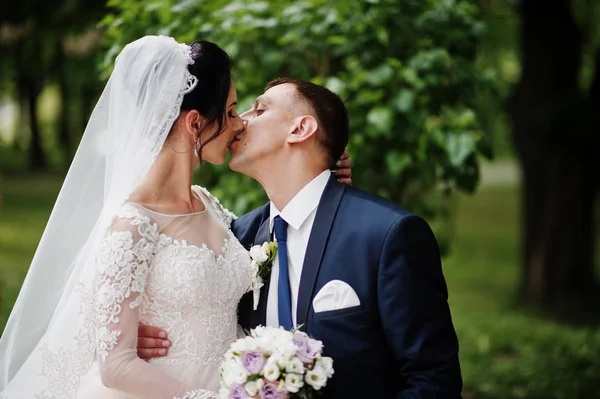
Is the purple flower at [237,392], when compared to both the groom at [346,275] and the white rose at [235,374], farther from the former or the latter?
the groom at [346,275]

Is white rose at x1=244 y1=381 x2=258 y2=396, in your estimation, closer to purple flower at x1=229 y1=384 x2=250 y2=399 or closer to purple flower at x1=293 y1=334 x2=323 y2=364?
purple flower at x1=229 y1=384 x2=250 y2=399

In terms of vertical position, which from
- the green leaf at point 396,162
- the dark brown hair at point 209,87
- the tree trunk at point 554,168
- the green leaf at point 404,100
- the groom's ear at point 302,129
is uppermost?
the dark brown hair at point 209,87

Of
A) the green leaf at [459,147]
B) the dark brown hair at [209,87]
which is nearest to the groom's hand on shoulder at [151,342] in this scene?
the dark brown hair at [209,87]

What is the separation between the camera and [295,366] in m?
2.55

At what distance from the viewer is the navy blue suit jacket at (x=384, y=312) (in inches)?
112

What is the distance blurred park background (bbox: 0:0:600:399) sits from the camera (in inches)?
190

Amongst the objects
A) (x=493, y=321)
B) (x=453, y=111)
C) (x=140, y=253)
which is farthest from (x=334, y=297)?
(x=493, y=321)

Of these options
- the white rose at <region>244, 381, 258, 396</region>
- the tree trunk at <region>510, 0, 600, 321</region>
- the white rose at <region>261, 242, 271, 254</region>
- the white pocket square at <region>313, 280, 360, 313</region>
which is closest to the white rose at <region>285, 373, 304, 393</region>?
the white rose at <region>244, 381, 258, 396</region>

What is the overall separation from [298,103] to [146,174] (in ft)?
2.38

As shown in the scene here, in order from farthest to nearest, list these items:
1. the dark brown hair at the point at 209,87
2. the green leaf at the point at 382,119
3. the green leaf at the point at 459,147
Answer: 1. the green leaf at the point at 382,119
2. the green leaf at the point at 459,147
3. the dark brown hair at the point at 209,87

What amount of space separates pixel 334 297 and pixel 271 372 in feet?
1.62

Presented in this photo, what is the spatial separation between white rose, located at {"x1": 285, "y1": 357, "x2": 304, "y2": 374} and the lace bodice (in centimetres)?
46

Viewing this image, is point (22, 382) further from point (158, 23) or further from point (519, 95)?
point (519, 95)

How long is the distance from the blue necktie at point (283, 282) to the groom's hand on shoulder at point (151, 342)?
44 cm
